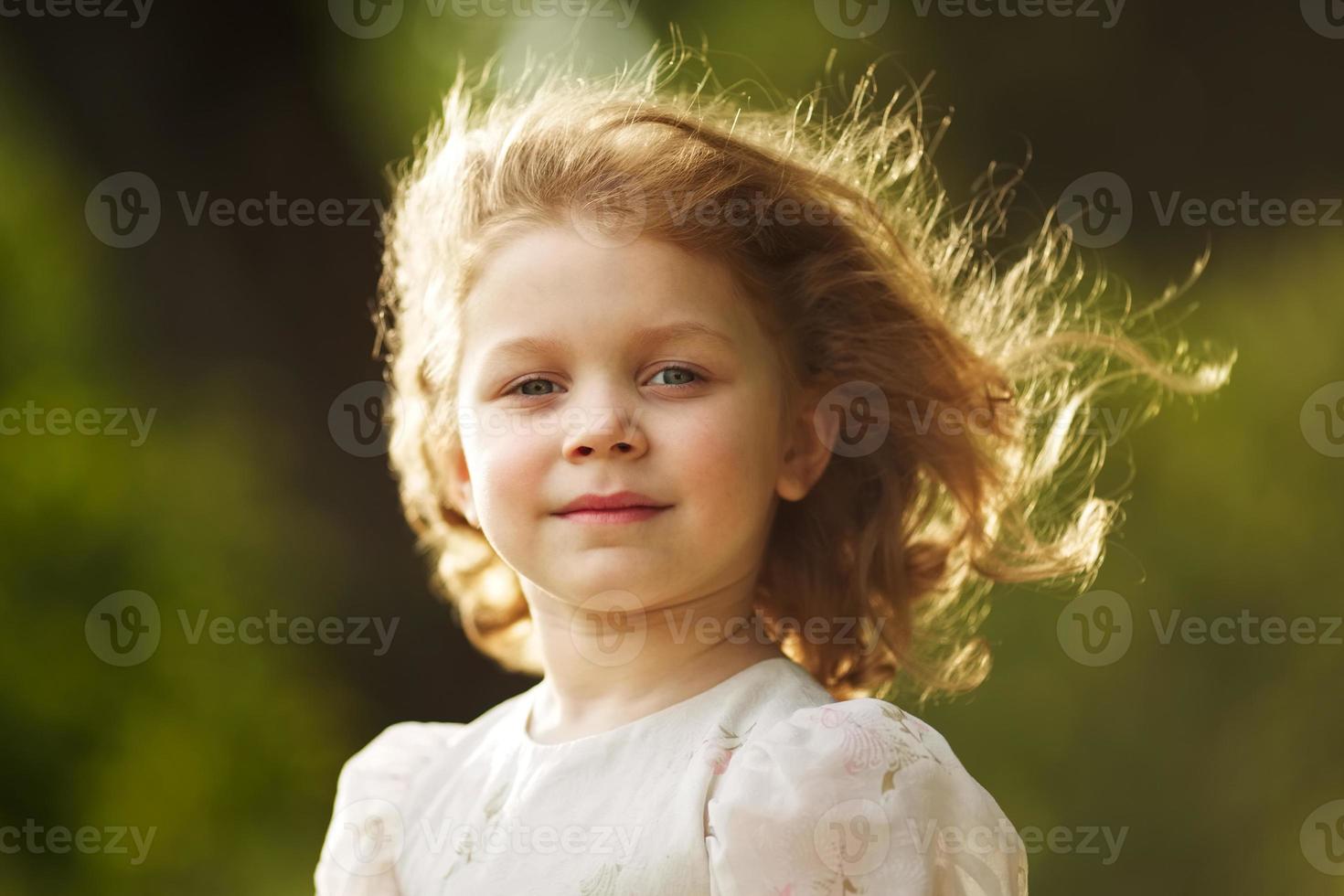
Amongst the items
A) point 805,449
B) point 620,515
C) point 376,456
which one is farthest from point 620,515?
point 376,456

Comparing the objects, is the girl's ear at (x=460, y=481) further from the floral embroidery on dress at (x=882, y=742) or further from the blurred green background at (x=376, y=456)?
the blurred green background at (x=376, y=456)

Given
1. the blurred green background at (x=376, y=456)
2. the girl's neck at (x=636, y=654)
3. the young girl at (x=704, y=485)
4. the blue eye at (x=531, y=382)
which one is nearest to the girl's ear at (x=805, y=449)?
the young girl at (x=704, y=485)

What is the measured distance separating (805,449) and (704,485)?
0.20 metres

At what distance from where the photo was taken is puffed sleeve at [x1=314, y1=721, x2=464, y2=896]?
4.84ft

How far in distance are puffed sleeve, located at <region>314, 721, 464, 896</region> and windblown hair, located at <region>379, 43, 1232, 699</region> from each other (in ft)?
0.91

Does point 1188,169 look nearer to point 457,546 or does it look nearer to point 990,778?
point 990,778

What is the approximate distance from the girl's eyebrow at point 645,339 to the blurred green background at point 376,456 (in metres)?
1.41

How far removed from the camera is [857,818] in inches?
42.4

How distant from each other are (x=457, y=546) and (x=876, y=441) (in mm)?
556

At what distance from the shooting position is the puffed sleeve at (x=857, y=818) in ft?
3.51

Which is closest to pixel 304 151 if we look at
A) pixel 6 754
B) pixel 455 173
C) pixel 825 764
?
pixel 6 754

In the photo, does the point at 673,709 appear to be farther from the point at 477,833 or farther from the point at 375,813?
the point at 375,813

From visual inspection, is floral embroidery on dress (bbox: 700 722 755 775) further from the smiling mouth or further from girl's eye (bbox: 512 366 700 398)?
girl's eye (bbox: 512 366 700 398)

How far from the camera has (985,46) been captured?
2.88m
